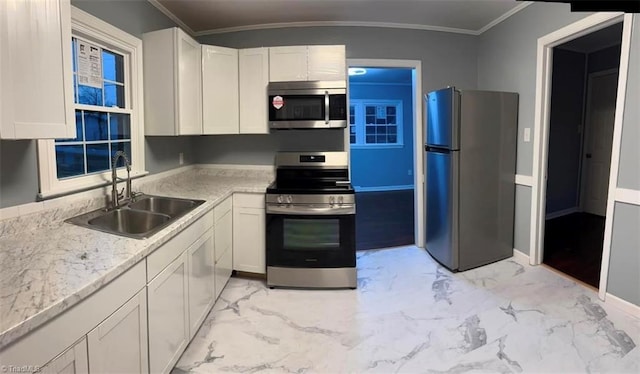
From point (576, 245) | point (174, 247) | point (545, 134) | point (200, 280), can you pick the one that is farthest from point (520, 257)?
point (174, 247)

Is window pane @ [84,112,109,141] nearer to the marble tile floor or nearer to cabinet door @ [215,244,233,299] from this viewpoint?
cabinet door @ [215,244,233,299]

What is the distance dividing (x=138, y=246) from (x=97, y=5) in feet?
5.53

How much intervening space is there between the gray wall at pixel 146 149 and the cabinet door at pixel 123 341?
2.61 feet

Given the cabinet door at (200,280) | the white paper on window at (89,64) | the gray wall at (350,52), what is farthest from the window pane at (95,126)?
the gray wall at (350,52)

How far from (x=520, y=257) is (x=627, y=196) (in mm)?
1252

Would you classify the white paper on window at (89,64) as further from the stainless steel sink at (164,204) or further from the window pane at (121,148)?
the stainless steel sink at (164,204)

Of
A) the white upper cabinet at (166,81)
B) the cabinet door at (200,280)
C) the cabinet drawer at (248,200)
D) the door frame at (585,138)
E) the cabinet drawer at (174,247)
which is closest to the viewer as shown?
the cabinet drawer at (174,247)

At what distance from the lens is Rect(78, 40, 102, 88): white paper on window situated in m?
2.13

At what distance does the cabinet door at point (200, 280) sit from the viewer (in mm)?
2062

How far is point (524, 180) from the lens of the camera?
3.35 m

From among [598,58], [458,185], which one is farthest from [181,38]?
[598,58]

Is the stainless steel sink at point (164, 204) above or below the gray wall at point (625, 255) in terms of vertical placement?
above

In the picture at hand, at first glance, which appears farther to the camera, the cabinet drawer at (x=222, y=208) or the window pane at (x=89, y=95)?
the cabinet drawer at (x=222, y=208)

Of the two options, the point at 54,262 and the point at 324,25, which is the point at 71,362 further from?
the point at 324,25
